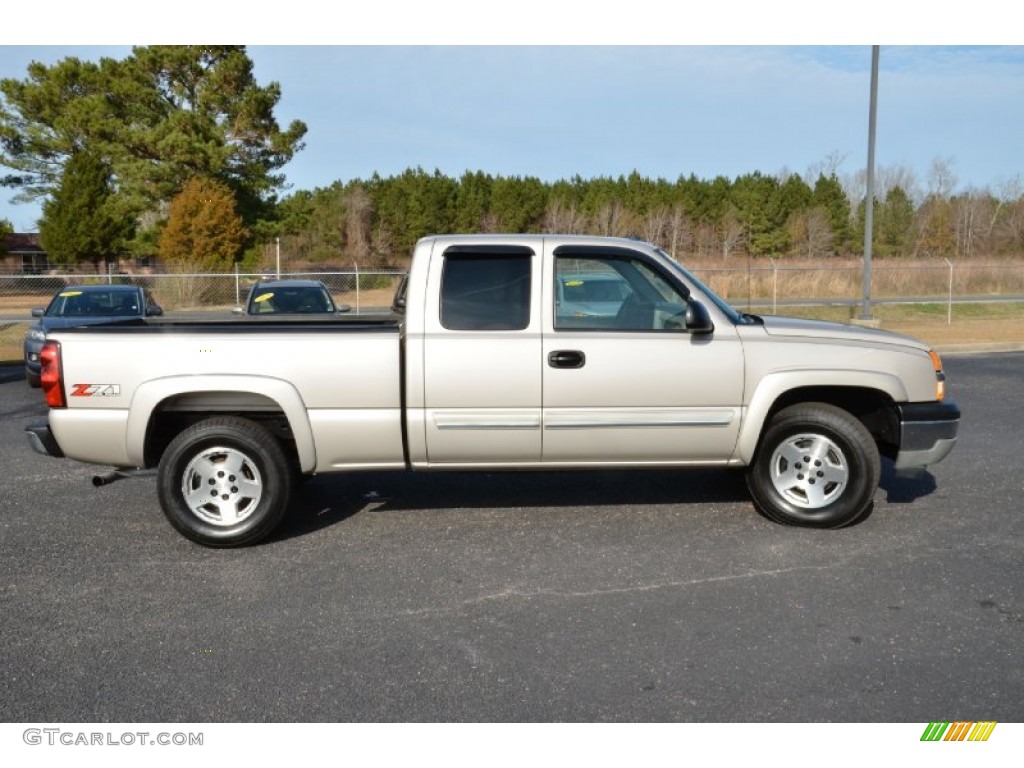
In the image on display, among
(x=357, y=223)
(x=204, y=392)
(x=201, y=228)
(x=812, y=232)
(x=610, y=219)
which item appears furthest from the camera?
(x=812, y=232)

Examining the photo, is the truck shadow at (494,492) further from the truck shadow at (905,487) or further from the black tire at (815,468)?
the truck shadow at (905,487)

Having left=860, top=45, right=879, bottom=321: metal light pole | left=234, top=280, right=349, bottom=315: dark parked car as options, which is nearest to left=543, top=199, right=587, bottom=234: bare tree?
left=860, top=45, right=879, bottom=321: metal light pole

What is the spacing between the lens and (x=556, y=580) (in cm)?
521

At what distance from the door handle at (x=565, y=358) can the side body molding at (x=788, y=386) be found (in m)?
A: 1.15

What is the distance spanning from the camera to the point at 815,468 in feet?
20.1

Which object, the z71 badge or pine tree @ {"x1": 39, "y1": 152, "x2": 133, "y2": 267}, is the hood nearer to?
the z71 badge

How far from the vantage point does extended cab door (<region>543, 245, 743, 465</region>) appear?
5863 millimetres

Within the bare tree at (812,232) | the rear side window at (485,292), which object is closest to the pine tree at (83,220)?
the rear side window at (485,292)

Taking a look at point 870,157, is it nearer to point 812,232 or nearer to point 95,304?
point 95,304

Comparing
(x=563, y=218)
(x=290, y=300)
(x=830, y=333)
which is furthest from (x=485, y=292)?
(x=563, y=218)

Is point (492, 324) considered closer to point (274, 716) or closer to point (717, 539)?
point (717, 539)

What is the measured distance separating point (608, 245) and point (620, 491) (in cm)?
206

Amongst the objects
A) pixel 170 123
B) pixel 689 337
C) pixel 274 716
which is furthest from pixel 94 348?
→ pixel 170 123

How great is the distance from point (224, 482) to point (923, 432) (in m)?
4.53
